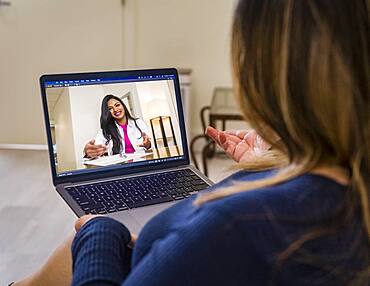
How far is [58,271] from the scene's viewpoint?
1086 mm

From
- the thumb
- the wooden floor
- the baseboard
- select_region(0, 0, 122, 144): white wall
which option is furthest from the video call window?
the baseboard

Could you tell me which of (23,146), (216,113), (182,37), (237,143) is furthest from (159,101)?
(23,146)

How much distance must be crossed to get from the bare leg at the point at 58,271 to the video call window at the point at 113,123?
0.17 meters

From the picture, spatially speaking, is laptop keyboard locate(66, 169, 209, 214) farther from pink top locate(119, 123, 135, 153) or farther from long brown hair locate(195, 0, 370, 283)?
long brown hair locate(195, 0, 370, 283)

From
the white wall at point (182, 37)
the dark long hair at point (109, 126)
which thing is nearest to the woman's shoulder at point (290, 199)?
the dark long hair at point (109, 126)

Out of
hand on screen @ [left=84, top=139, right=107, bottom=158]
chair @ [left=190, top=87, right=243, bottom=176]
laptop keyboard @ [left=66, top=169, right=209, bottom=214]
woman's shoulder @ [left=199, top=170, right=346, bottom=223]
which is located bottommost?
chair @ [left=190, top=87, right=243, bottom=176]

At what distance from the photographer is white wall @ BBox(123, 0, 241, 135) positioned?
3.28m

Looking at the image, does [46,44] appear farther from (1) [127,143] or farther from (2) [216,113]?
(1) [127,143]

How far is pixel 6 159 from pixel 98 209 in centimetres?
236

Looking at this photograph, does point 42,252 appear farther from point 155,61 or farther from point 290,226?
point 290,226

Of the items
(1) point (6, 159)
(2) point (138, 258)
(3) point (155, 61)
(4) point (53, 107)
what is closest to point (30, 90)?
(1) point (6, 159)

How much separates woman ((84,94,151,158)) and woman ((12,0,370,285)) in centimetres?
52

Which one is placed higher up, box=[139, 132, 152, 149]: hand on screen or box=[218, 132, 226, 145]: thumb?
box=[218, 132, 226, 145]: thumb

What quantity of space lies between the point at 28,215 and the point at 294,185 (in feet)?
6.86
